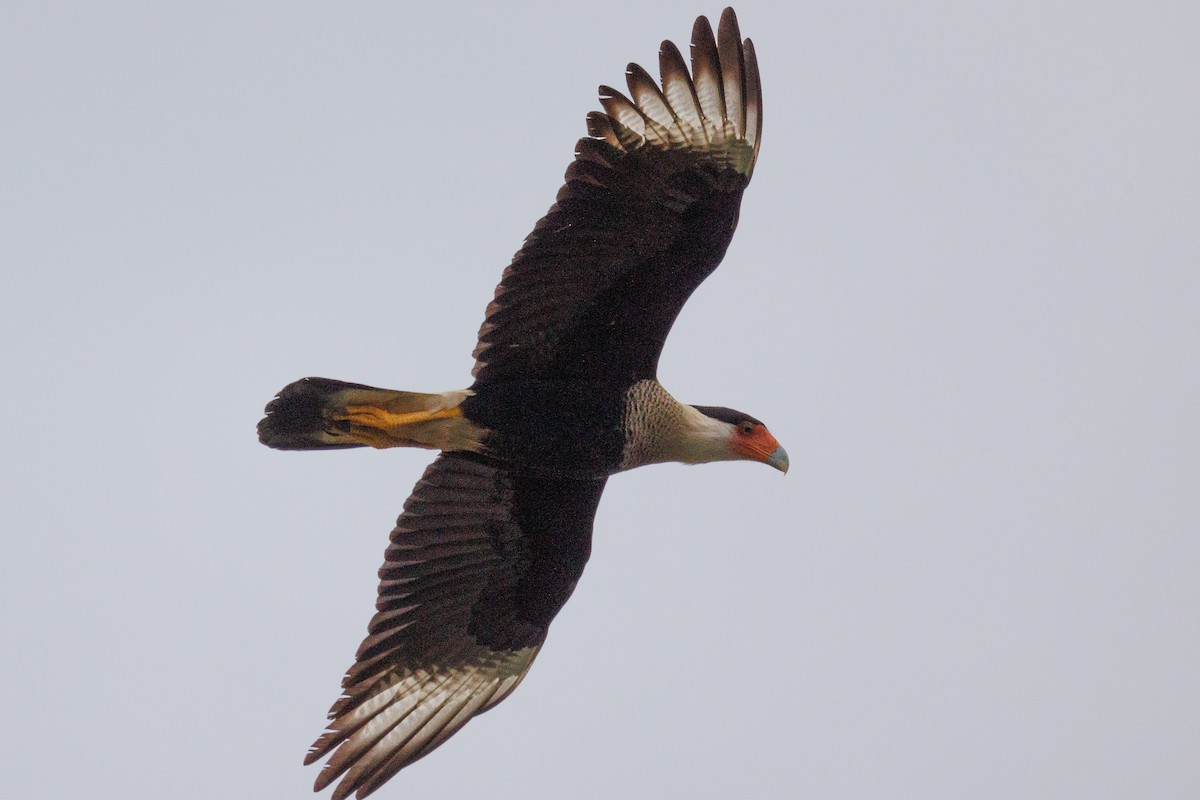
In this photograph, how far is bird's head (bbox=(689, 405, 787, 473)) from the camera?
756cm

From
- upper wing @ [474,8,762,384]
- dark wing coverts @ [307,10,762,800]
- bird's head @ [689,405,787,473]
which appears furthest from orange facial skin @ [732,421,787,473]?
upper wing @ [474,8,762,384]

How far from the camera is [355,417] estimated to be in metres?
7.38

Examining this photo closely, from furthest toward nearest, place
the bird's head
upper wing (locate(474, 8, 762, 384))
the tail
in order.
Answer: the bird's head, the tail, upper wing (locate(474, 8, 762, 384))

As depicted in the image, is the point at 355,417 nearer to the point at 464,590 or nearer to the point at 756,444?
the point at 464,590

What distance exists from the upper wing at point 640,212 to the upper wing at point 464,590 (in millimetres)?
827

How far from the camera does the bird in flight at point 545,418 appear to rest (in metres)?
6.97

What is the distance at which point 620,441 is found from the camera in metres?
7.34

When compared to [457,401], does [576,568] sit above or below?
below

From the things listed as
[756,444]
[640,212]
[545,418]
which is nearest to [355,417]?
[545,418]

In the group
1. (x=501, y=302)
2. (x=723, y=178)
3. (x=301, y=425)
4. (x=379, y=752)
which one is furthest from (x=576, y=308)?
(x=379, y=752)

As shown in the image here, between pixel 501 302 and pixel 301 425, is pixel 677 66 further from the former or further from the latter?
pixel 301 425

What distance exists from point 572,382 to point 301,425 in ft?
4.31

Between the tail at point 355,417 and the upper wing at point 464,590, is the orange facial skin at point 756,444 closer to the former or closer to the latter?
the upper wing at point 464,590

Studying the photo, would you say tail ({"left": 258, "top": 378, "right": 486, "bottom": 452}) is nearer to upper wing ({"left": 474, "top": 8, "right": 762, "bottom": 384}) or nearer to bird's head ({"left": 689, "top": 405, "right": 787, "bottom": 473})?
upper wing ({"left": 474, "top": 8, "right": 762, "bottom": 384})
